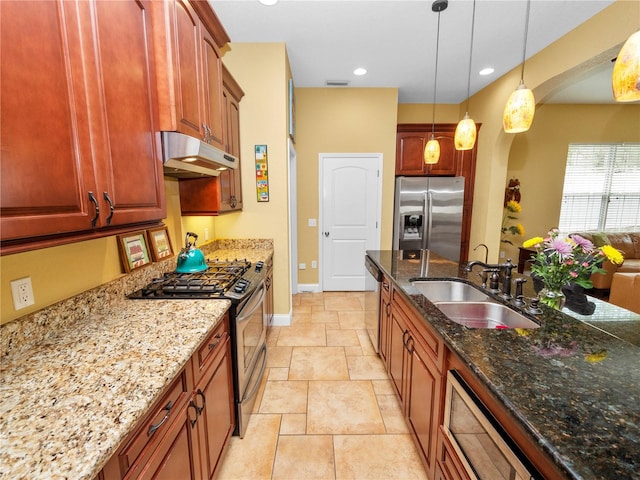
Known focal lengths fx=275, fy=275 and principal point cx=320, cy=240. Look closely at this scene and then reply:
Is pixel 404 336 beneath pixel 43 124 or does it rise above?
beneath

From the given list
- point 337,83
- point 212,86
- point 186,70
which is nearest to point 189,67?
point 186,70

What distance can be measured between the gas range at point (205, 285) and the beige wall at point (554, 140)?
5.24 metres

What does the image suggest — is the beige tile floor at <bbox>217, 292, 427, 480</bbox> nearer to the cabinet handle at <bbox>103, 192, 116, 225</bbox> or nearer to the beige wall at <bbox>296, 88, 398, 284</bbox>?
the cabinet handle at <bbox>103, 192, 116, 225</bbox>

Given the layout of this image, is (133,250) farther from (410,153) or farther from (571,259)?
(410,153)

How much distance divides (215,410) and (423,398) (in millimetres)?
1054

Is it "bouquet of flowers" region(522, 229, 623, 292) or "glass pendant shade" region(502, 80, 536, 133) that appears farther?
"glass pendant shade" region(502, 80, 536, 133)

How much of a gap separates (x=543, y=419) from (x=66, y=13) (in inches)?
69.2

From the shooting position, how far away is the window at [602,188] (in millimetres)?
4910

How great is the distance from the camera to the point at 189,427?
1.09 m

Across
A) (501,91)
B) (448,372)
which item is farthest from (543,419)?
(501,91)

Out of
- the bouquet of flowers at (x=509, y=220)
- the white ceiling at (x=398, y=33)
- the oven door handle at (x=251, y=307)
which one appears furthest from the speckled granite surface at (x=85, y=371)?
the bouquet of flowers at (x=509, y=220)

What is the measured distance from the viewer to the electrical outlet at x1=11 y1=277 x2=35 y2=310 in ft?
3.34

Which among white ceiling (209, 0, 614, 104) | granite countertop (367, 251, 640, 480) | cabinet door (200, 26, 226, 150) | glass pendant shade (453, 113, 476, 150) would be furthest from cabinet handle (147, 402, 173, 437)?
white ceiling (209, 0, 614, 104)

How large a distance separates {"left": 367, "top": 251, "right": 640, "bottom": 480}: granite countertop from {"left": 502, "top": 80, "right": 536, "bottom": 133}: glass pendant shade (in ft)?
3.60
